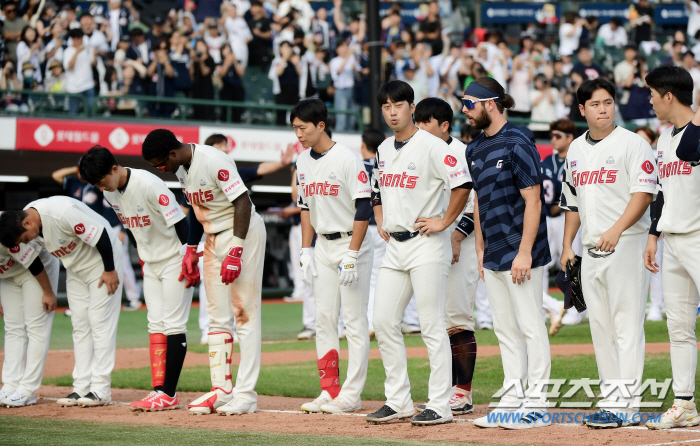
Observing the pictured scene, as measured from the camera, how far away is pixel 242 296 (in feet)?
23.1


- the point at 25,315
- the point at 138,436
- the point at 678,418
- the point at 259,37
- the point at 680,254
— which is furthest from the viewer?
the point at 259,37

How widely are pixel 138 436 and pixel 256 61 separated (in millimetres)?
14573

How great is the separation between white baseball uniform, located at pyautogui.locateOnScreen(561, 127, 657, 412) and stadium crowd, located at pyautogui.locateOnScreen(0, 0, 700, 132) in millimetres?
10720

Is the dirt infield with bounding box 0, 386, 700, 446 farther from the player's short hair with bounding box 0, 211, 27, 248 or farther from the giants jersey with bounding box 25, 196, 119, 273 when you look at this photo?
the player's short hair with bounding box 0, 211, 27, 248

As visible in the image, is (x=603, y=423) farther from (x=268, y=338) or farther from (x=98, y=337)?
(x=268, y=338)

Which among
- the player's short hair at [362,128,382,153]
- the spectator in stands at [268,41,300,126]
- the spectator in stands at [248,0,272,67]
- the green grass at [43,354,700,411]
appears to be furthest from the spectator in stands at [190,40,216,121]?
the green grass at [43,354,700,411]

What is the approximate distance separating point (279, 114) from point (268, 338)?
7.14 m

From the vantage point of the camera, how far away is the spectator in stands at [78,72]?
16547 mm

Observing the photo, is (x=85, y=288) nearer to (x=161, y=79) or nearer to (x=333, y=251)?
(x=333, y=251)

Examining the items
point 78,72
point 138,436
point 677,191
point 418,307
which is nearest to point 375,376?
point 418,307

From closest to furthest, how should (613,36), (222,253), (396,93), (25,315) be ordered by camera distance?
(396,93) < (222,253) < (25,315) < (613,36)

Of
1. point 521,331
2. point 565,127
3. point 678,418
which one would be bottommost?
point 678,418

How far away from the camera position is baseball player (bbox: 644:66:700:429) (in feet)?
18.1

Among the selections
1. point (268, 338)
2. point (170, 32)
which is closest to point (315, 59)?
point (170, 32)
